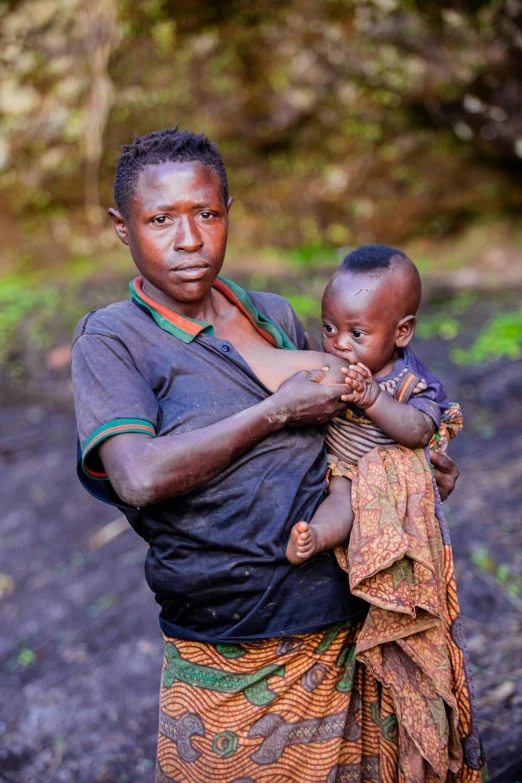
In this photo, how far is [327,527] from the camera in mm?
1722

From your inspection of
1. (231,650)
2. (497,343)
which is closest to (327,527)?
(231,650)

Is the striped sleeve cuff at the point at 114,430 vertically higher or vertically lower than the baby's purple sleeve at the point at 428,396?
higher

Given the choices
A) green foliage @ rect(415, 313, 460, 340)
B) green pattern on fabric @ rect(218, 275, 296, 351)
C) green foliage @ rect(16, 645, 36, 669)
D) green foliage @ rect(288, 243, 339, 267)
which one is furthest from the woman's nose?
green foliage @ rect(288, 243, 339, 267)

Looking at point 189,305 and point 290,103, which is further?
point 290,103

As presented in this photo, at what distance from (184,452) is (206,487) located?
0.16m

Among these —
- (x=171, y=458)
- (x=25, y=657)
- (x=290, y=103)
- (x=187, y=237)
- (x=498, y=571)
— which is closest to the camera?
(x=171, y=458)

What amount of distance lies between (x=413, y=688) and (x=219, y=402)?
899 mm

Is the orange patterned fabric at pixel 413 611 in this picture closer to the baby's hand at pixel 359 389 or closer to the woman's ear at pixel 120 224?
the baby's hand at pixel 359 389

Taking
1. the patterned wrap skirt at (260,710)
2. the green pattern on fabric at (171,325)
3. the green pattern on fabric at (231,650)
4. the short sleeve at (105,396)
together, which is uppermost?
the green pattern on fabric at (171,325)

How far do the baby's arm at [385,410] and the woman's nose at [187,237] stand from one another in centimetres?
49

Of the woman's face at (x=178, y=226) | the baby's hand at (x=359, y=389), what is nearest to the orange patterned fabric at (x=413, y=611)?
the baby's hand at (x=359, y=389)

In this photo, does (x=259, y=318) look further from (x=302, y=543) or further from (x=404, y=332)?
(x=302, y=543)

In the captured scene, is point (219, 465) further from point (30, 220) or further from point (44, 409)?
point (30, 220)

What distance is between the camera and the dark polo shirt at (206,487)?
166 centimetres
